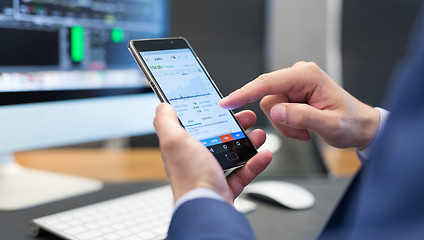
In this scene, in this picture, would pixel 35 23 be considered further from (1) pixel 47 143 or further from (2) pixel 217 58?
(2) pixel 217 58

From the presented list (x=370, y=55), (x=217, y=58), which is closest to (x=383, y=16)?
(x=370, y=55)

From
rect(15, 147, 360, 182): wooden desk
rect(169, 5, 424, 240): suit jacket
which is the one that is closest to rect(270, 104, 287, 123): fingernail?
rect(169, 5, 424, 240): suit jacket

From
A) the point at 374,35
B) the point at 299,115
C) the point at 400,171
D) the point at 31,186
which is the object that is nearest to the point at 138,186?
the point at 31,186

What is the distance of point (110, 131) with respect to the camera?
875mm

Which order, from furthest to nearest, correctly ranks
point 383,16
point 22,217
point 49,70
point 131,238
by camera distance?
1. point 383,16
2. point 49,70
3. point 22,217
4. point 131,238

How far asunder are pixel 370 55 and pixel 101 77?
3.81 ft

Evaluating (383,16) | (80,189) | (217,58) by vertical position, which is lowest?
(80,189)

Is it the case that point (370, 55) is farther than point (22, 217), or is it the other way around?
point (370, 55)

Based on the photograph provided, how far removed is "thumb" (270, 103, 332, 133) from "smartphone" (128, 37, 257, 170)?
0.19 ft

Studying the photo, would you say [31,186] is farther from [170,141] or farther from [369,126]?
[369,126]

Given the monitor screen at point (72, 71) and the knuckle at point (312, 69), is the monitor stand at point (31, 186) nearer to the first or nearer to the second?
the monitor screen at point (72, 71)

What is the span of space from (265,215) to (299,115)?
0.19m

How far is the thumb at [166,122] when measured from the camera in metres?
0.44

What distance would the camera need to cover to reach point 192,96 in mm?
604
